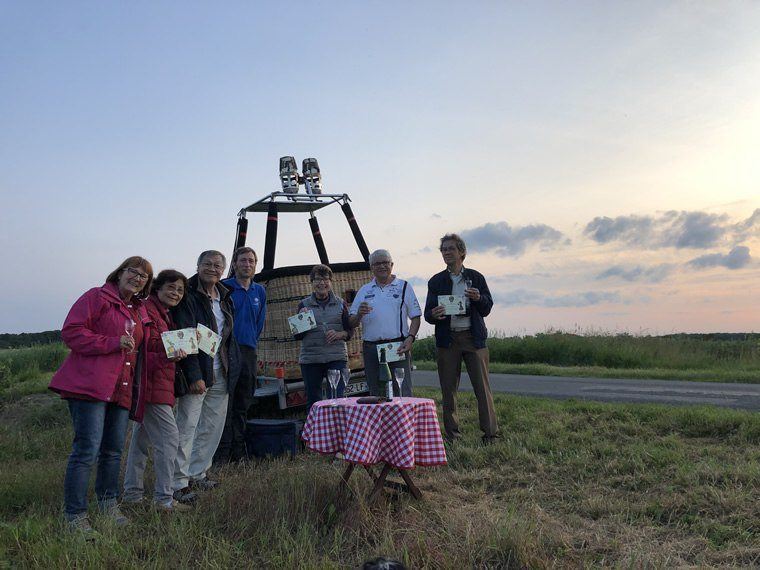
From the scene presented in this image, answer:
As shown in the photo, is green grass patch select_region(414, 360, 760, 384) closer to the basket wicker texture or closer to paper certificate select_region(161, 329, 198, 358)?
the basket wicker texture

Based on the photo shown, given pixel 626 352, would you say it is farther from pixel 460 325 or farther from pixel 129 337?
pixel 129 337

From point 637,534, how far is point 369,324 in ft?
10.9

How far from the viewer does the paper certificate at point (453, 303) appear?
7246mm

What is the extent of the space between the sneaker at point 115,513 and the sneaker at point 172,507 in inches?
11.8

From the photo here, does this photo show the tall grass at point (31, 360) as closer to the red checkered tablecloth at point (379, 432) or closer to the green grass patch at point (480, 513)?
the green grass patch at point (480, 513)

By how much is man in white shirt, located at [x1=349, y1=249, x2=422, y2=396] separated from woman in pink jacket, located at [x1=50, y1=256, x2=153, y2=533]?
2.46 metres

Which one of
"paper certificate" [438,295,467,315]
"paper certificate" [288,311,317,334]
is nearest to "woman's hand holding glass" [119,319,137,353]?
"paper certificate" [288,311,317,334]

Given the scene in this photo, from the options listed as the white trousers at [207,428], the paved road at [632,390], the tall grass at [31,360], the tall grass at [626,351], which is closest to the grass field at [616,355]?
the tall grass at [626,351]

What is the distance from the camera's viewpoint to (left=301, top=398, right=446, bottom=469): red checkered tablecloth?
16.9ft

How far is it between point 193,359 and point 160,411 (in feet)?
1.69

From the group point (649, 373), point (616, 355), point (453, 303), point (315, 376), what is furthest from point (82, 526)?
point (616, 355)

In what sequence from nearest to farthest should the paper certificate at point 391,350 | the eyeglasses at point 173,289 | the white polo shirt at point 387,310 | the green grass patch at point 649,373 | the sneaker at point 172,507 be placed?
the sneaker at point 172,507
the eyeglasses at point 173,289
the paper certificate at point 391,350
the white polo shirt at point 387,310
the green grass patch at point 649,373

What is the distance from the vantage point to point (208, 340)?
19.1ft

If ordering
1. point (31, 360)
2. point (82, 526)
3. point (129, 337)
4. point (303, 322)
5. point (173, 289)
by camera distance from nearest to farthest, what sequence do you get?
point (82, 526)
point (129, 337)
point (173, 289)
point (303, 322)
point (31, 360)
